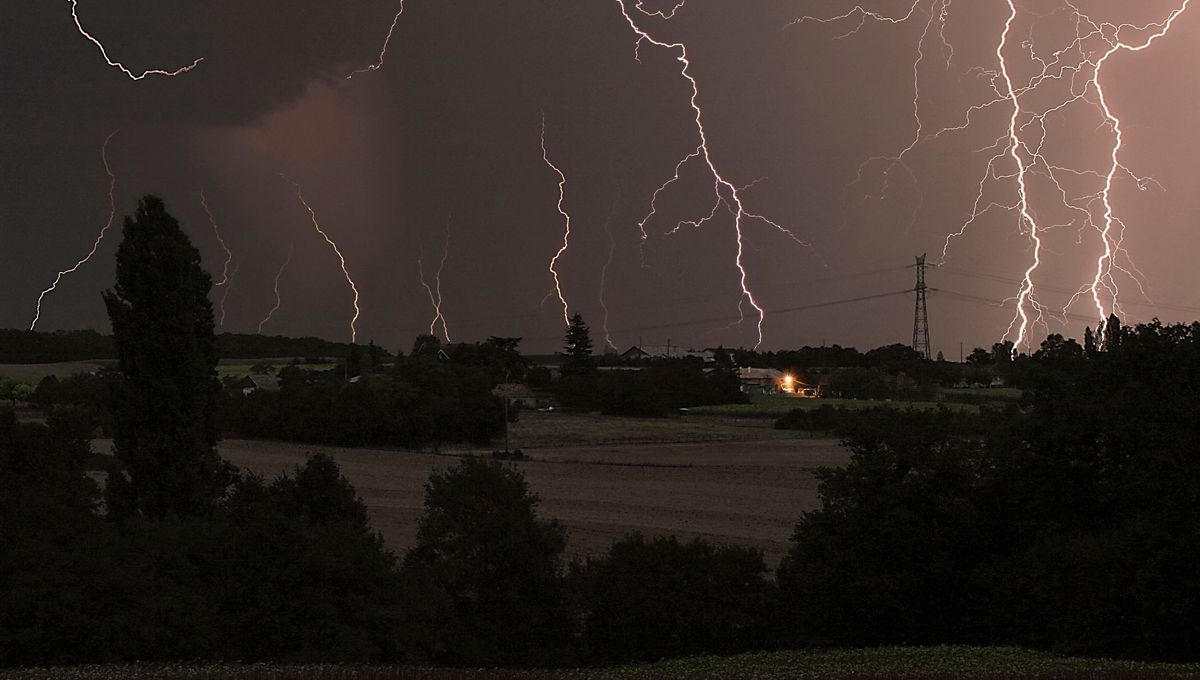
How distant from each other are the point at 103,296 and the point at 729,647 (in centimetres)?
1454

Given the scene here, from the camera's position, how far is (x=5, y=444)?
906 inches

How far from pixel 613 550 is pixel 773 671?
9.44 metres

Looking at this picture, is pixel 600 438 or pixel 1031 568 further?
pixel 600 438

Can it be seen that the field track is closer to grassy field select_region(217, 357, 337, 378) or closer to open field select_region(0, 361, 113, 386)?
grassy field select_region(217, 357, 337, 378)

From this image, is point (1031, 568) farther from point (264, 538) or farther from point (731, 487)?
point (731, 487)

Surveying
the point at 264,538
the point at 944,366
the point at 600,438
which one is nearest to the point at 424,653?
the point at 264,538

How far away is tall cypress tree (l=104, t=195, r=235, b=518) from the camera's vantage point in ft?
65.6

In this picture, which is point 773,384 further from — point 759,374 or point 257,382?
point 257,382

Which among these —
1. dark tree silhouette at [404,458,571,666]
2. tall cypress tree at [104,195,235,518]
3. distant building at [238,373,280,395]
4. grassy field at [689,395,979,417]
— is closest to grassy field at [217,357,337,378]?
distant building at [238,373,280,395]

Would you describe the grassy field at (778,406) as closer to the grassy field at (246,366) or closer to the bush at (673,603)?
the grassy field at (246,366)

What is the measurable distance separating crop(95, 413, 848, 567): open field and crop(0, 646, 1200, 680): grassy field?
16.3 meters

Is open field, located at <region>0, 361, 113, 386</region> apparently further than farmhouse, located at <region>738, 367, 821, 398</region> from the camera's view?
No

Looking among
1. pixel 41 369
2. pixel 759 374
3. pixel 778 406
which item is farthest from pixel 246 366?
pixel 759 374

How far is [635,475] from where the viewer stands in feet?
157
